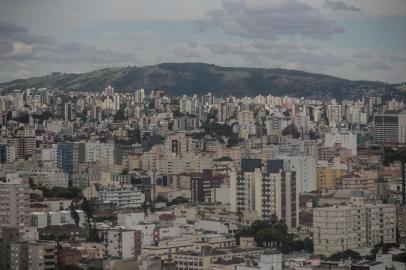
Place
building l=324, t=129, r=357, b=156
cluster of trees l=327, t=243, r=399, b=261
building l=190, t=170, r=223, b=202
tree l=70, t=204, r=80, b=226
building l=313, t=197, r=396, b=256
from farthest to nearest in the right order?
building l=324, t=129, r=357, b=156, building l=190, t=170, r=223, b=202, tree l=70, t=204, r=80, b=226, building l=313, t=197, r=396, b=256, cluster of trees l=327, t=243, r=399, b=261

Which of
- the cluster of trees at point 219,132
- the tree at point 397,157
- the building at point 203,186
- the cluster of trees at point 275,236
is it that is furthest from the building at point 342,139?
the cluster of trees at point 275,236

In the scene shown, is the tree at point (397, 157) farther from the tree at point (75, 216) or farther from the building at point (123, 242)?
the building at point (123, 242)

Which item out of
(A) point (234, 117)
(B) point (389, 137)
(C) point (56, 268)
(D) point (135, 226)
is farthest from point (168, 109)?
(C) point (56, 268)

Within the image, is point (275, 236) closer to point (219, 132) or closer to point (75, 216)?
point (75, 216)

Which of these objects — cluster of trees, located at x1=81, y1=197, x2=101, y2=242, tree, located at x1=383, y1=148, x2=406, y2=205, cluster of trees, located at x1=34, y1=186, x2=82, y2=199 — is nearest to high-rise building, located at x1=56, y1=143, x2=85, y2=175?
cluster of trees, located at x1=34, y1=186, x2=82, y2=199

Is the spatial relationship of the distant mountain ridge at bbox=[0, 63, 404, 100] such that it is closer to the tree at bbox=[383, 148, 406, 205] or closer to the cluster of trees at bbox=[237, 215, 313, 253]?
the tree at bbox=[383, 148, 406, 205]

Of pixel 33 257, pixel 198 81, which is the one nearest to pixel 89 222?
pixel 33 257
